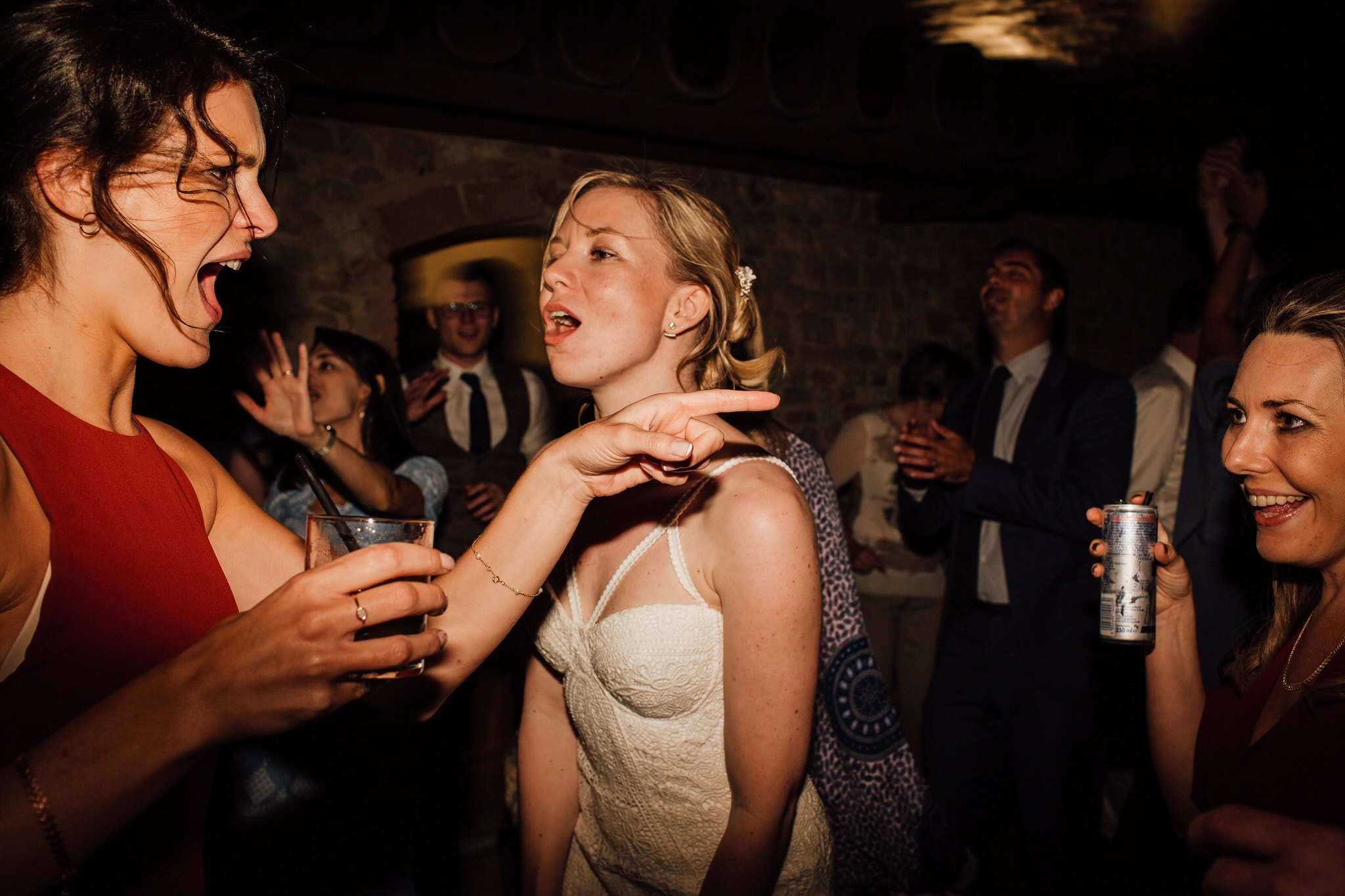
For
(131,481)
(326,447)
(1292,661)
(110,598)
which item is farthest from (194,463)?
(1292,661)

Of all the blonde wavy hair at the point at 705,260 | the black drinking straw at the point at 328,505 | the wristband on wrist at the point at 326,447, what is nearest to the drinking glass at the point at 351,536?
the black drinking straw at the point at 328,505

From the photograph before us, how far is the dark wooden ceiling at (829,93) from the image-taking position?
366 centimetres

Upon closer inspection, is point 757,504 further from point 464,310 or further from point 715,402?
point 464,310

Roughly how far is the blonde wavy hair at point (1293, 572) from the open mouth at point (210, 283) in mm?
1830

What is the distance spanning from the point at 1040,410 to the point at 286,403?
289 cm

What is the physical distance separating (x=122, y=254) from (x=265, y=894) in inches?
71.4

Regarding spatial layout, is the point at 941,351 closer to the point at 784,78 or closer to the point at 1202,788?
the point at 784,78

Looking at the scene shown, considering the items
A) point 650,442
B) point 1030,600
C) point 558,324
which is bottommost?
point 1030,600

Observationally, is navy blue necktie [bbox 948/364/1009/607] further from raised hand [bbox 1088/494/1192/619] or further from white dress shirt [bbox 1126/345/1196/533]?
raised hand [bbox 1088/494/1192/619]

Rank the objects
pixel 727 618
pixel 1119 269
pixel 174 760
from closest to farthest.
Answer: pixel 174 760, pixel 727 618, pixel 1119 269

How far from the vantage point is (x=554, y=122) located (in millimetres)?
Result: 4066

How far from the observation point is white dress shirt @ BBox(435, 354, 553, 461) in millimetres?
4246

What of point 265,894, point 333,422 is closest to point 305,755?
point 265,894

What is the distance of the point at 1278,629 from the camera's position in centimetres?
159
